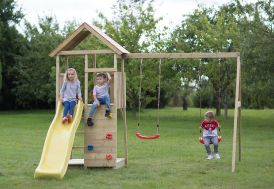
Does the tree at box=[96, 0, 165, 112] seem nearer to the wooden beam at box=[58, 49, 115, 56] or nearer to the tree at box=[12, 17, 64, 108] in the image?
the tree at box=[12, 17, 64, 108]

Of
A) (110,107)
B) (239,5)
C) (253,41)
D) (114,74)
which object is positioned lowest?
(110,107)

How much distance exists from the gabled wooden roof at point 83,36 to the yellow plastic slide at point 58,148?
4.54 ft

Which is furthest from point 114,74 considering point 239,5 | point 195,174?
point 239,5

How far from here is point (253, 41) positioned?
2275cm

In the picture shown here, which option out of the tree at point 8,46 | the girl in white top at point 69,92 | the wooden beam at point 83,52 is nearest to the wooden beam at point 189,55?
the wooden beam at point 83,52

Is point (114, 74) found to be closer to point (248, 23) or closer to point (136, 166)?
point (136, 166)

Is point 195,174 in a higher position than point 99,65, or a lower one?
lower

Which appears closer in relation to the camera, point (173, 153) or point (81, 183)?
point (81, 183)

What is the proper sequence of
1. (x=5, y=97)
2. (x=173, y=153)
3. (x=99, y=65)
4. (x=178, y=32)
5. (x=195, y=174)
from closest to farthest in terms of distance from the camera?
(x=195, y=174)
(x=173, y=153)
(x=99, y=65)
(x=178, y=32)
(x=5, y=97)

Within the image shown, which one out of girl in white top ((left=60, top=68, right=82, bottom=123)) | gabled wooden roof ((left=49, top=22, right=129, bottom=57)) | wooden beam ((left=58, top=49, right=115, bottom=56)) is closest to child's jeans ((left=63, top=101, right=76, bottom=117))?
girl in white top ((left=60, top=68, right=82, bottom=123))

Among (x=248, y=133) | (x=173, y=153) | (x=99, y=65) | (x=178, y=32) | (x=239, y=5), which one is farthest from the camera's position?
(x=178, y=32)

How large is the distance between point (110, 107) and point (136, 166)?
1568 millimetres

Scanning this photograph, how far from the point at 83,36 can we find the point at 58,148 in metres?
3.11

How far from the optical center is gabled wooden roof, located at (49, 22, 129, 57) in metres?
12.2
